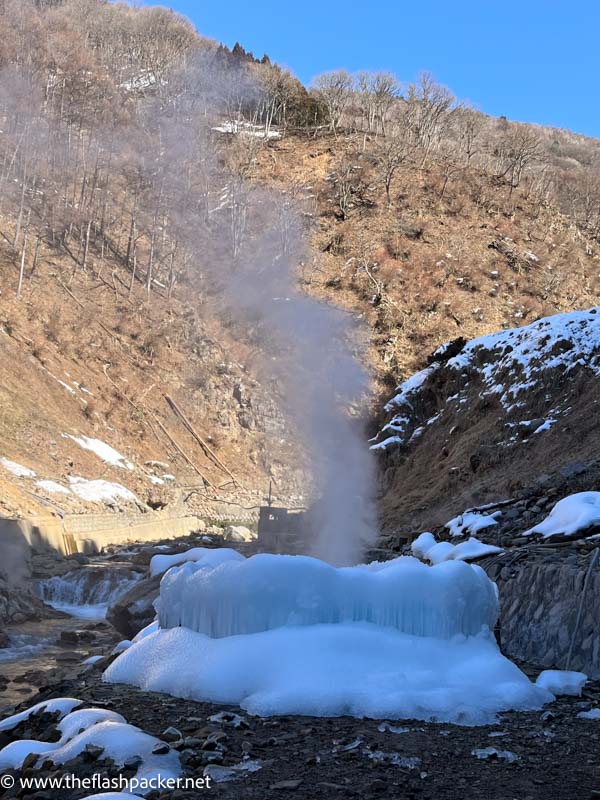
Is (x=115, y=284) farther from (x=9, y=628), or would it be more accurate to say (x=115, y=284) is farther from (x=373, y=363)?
(x=9, y=628)

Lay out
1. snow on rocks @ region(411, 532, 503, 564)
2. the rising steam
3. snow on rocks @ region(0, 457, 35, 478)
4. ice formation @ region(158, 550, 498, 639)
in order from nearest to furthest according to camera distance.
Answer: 1. ice formation @ region(158, 550, 498, 639)
2. snow on rocks @ region(411, 532, 503, 564)
3. the rising steam
4. snow on rocks @ region(0, 457, 35, 478)

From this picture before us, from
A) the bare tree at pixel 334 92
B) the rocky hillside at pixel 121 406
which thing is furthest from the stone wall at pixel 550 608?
the bare tree at pixel 334 92

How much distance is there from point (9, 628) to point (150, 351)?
25.5 m

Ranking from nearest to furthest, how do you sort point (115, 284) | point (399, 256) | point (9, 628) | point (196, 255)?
point (9, 628) < point (115, 284) < point (196, 255) < point (399, 256)

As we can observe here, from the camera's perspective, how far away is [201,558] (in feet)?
33.1

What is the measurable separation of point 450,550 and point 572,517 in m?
1.73

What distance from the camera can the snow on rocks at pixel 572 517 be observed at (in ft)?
32.9

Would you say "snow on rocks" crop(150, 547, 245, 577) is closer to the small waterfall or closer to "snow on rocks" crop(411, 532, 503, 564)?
"snow on rocks" crop(411, 532, 503, 564)

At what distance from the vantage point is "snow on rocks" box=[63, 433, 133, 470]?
31150 mm

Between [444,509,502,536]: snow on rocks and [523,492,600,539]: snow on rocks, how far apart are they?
150 centimetres

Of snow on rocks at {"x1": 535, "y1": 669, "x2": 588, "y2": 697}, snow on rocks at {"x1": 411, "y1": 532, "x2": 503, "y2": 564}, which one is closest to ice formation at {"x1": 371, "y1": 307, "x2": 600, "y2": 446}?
snow on rocks at {"x1": 411, "y1": 532, "x2": 503, "y2": 564}

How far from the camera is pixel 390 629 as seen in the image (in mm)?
7699

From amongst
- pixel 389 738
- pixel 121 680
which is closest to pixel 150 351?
pixel 121 680

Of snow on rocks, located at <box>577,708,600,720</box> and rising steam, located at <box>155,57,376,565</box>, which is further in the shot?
rising steam, located at <box>155,57,376,565</box>
